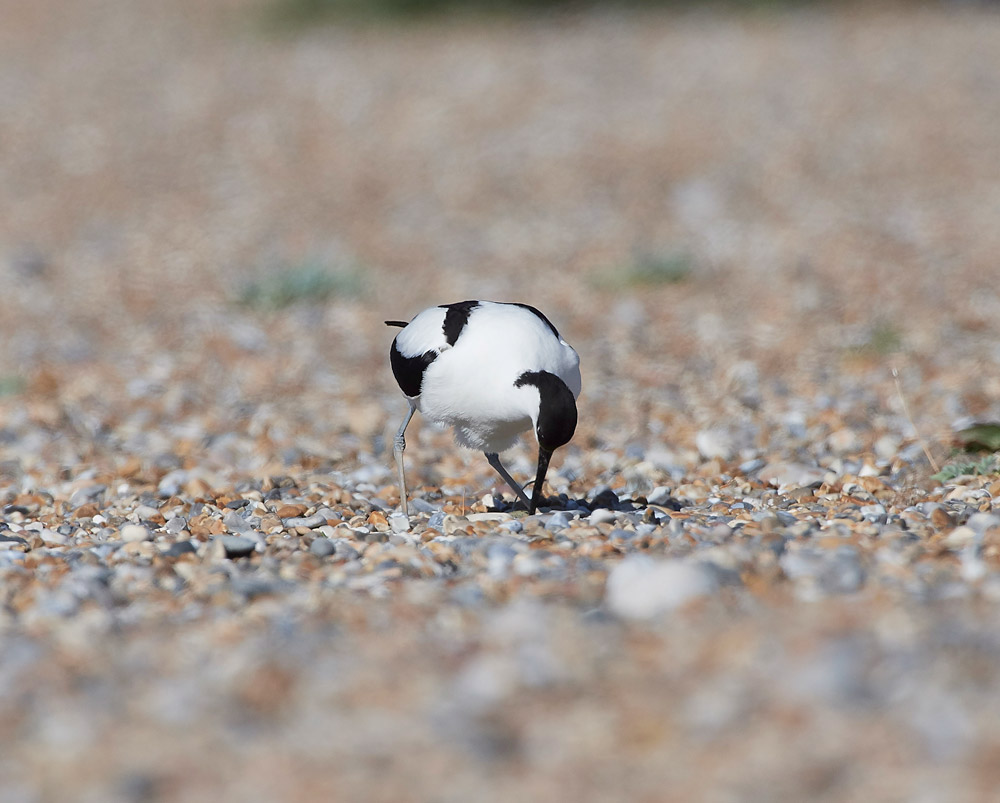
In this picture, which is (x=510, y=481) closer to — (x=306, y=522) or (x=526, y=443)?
(x=306, y=522)

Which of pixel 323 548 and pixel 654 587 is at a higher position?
pixel 654 587

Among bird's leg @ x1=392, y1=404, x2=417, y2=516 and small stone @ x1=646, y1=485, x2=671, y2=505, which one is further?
small stone @ x1=646, y1=485, x2=671, y2=505

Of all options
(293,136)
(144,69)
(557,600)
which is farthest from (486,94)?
(557,600)

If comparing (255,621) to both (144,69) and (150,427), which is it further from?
(144,69)

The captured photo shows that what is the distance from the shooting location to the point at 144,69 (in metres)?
17.3

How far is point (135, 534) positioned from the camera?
15.3 ft

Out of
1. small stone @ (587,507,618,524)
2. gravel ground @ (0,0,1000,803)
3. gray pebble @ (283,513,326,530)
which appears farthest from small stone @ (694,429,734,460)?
gray pebble @ (283,513,326,530)

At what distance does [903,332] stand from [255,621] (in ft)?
18.9

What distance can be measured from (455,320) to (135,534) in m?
1.43

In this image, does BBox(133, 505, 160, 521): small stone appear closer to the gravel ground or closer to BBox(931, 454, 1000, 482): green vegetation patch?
the gravel ground

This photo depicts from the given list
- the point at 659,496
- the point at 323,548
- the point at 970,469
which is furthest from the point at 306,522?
the point at 970,469

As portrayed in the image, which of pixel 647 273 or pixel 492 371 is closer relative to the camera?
pixel 492 371

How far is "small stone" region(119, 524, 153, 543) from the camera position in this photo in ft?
15.2

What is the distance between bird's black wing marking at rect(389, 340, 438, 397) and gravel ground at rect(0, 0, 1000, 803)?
0.54 m
